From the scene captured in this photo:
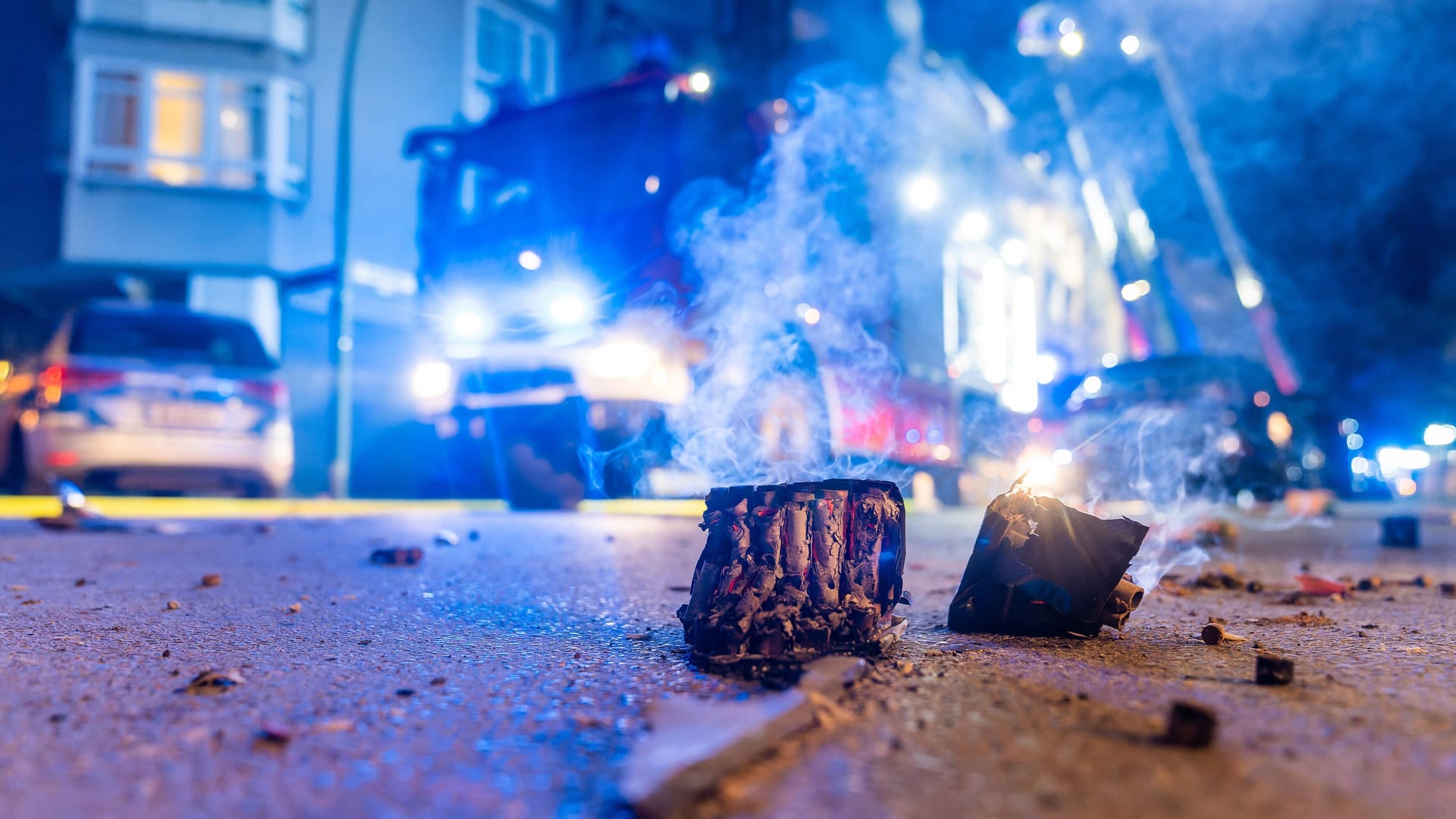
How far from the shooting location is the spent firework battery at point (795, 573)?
2.23 m

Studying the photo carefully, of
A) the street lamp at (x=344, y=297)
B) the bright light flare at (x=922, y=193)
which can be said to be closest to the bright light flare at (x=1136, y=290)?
the bright light flare at (x=922, y=193)

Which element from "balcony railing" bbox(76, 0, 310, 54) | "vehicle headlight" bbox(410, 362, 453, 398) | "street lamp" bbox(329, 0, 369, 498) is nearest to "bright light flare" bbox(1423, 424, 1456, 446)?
"vehicle headlight" bbox(410, 362, 453, 398)

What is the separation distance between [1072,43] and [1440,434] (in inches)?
826

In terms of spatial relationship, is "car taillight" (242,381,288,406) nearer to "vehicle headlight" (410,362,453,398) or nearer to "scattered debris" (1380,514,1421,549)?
"vehicle headlight" (410,362,453,398)

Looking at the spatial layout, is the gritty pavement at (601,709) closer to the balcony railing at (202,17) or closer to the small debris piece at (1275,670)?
the small debris piece at (1275,670)

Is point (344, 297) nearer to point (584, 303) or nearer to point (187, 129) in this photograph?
point (584, 303)

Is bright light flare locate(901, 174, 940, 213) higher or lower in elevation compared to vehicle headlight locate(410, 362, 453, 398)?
higher

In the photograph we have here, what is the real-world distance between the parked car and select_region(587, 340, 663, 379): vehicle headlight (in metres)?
3.01

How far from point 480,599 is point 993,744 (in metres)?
2.29

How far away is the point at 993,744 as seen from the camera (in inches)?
61.0

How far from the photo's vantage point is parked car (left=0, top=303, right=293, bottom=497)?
6.73 metres

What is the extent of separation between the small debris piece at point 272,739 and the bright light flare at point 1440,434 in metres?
36.0

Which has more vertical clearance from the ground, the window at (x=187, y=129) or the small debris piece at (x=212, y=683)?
the window at (x=187, y=129)

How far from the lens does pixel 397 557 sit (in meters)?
4.45
